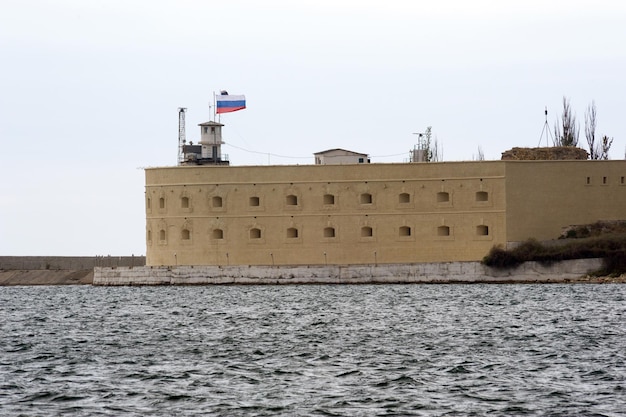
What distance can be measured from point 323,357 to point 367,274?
72.1ft

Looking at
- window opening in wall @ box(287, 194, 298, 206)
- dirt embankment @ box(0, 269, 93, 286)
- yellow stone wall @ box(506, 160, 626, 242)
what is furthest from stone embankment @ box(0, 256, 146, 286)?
yellow stone wall @ box(506, 160, 626, 242)

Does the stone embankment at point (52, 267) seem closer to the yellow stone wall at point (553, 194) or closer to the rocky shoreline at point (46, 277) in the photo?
the rocky shoreline at point (46, 277)

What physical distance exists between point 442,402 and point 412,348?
5.52 metres

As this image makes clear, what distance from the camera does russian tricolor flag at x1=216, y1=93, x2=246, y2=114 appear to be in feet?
155

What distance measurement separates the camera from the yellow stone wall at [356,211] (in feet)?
139

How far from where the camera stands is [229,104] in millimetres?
47438

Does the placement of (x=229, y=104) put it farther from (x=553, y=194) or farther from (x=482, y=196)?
(x=553, y=194)

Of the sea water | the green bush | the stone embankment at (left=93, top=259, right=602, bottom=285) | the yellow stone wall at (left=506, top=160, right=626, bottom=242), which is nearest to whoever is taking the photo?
the sea water

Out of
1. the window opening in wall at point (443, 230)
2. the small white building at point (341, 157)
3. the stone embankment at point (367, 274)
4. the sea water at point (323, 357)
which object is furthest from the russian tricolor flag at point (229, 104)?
the sea water at point (323, 357)

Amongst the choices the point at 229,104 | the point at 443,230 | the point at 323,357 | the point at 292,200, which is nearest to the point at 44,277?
the point at 229,104

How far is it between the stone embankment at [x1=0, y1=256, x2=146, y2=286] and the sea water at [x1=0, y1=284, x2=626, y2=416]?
18651 millimetres

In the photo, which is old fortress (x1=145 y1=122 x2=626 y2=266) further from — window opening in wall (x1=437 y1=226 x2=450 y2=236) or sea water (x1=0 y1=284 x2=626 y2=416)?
sea water (x1=0 y1=284 x2=626 y2=416)

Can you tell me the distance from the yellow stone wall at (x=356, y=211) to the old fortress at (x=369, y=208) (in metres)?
0.03

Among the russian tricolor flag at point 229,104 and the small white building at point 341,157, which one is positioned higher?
the russian tricolor flag at point 229,104
